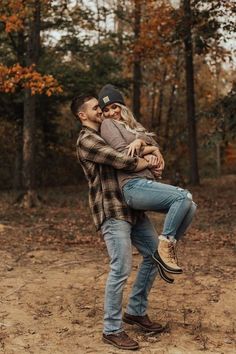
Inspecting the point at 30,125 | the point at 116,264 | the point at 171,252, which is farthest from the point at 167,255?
the point at 30,125

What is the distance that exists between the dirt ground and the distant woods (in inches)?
144

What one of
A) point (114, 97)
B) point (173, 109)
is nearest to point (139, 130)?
point (114, 97)

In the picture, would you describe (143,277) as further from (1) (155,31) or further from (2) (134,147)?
(1) (155,31)

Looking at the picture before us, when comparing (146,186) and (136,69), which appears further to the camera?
(136,69)

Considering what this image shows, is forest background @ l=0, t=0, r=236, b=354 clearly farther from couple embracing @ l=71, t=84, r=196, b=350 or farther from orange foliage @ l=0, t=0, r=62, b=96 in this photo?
couple embracing @ l=71, t=84, r=196, b=350

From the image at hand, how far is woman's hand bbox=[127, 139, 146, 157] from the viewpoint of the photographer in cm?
445

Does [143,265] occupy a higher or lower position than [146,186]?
lower

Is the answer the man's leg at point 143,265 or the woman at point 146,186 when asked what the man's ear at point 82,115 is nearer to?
the woman at point 146,186

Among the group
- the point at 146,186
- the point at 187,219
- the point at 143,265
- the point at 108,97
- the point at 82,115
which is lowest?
the point at 143,265

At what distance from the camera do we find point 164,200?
173 inches

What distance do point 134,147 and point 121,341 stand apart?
1.75 m

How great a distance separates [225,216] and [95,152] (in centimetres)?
843

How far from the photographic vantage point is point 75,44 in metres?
19.6

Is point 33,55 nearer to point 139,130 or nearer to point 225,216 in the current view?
point 225,216
